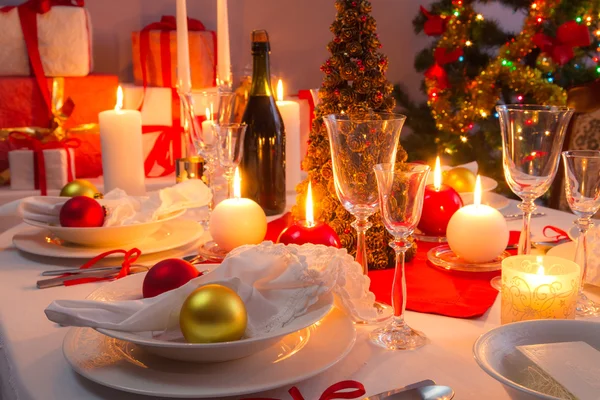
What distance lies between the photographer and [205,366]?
27.0 inches

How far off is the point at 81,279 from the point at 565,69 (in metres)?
2.51

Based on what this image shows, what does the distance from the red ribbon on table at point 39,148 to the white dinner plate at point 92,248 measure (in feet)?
2.04

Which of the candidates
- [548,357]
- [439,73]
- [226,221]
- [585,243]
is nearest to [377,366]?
[548,357]

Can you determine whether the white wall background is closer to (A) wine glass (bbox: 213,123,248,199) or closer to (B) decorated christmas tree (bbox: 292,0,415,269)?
(A) wine glass (bbox: 213,123,248,199)

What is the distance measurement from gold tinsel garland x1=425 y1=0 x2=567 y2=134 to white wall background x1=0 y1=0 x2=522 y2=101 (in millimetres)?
408

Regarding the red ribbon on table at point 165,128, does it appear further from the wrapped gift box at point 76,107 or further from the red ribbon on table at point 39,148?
the red ribbon on table at point 39,148

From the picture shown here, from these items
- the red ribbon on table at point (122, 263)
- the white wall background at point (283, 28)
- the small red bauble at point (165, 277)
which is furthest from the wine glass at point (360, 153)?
the white wall background at point (283, 28)

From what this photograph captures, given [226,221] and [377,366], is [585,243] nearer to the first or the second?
[377,366]

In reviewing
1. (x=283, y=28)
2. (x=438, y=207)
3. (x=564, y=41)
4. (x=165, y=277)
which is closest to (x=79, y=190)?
(x=165, y=277)

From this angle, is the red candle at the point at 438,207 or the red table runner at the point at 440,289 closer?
the red table runner at the point at 440,289

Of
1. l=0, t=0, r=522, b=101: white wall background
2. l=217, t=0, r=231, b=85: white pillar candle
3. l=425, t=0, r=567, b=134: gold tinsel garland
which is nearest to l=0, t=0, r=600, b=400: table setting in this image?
l=217, t=0, r=231, b=85: white pillar candle

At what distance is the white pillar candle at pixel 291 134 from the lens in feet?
5.20

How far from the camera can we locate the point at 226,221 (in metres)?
1.12

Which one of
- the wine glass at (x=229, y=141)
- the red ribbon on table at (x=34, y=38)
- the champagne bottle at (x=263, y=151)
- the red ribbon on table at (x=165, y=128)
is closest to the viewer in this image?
the wine glass at (x=229, y=141)
